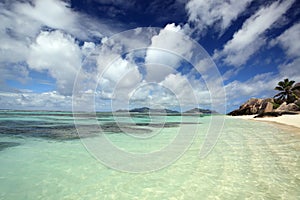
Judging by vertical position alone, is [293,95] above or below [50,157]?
above

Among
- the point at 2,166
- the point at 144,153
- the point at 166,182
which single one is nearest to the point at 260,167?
the point at 166,182

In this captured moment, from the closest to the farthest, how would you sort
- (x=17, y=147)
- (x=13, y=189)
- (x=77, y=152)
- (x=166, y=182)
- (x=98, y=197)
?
(x=98, y=197) < (x=13, y=189) < (x=166, y=182) < (x=77, y=152) < (x=17, y=147)

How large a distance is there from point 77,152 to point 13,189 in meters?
4.07

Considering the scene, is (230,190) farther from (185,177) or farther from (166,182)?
(166,182)

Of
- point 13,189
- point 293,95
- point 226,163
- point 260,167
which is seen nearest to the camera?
point 13,189

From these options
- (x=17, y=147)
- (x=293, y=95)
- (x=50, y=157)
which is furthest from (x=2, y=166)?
(x=293, y=95)

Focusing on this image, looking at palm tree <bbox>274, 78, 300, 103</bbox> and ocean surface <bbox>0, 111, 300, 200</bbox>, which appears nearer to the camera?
ocean surface <bbox>0, 111, 300, 200</bbox>

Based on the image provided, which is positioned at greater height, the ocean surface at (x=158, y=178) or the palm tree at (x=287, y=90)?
the palm tree at (x=287, y=90)

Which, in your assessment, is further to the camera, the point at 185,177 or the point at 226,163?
the point at 226,163

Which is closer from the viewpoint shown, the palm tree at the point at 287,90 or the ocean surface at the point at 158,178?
the ocean surface at the point at 158,178

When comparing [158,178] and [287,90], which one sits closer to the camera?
[158,178]

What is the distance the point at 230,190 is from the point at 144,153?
4924mm

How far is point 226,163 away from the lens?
6988mm

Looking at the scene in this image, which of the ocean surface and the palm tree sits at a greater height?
the palm tree
